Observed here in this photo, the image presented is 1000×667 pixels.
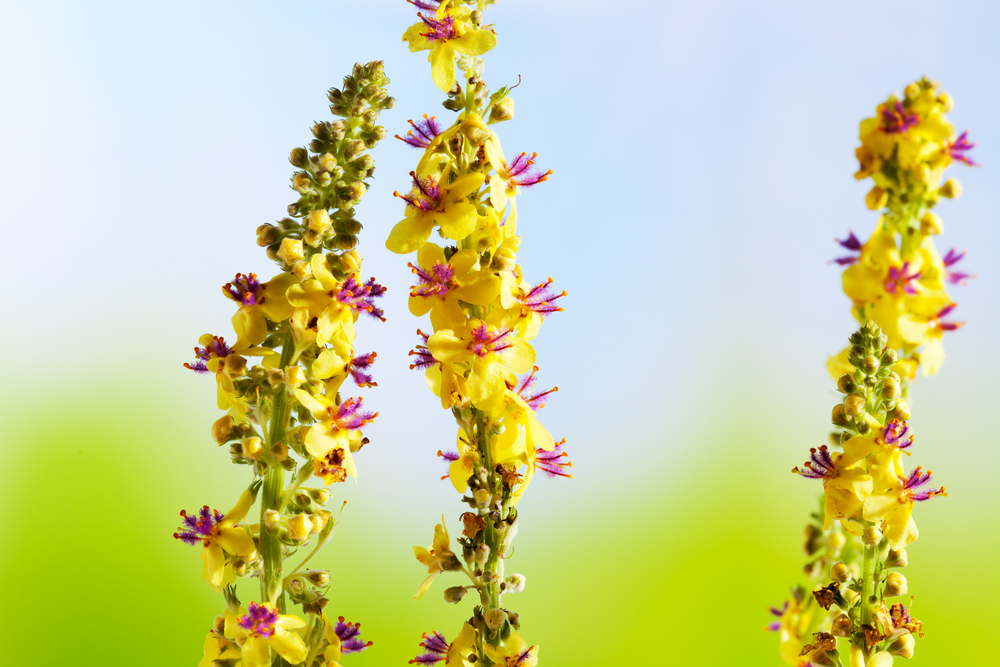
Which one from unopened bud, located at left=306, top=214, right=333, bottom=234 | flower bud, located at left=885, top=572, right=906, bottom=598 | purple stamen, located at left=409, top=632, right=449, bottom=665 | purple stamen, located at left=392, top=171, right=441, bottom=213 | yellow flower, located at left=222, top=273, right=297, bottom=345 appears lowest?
purple stamen, located at left=409, top=632, right=449, bottom=665

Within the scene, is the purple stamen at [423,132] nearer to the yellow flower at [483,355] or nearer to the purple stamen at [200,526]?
the yellow flower at [483,355]

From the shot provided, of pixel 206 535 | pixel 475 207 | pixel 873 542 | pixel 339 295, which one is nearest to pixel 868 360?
pixel 873 542

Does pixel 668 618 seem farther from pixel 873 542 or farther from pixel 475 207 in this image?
pixel 475 207

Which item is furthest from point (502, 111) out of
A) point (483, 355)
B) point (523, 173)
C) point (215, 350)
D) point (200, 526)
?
point (200, 526)

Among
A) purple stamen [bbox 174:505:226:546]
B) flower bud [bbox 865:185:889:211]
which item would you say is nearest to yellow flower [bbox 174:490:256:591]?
purple stamen [bbox 174:505:226:546]

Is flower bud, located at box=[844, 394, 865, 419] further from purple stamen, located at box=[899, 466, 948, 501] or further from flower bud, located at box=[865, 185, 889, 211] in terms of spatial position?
flower bud, located at box=[865, 185, 889, 211]

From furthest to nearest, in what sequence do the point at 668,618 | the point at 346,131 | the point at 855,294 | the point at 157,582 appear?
the point at 668,618 < the point at 157,582 < the point at 346,131 < the point at 855,294
